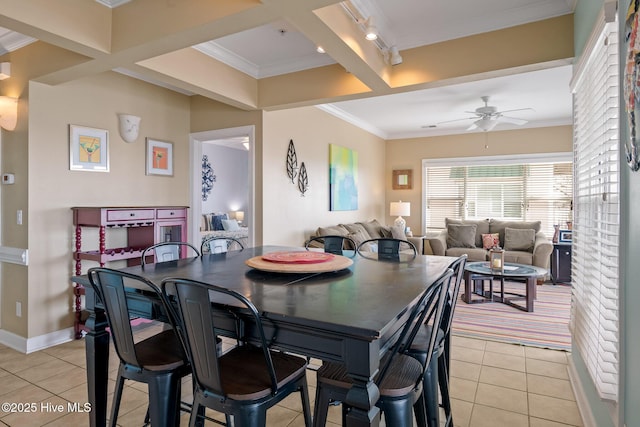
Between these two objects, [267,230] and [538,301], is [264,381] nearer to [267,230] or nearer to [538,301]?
[267,230]

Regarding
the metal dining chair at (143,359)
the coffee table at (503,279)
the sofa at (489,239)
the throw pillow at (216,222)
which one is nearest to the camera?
the metal dining chair at (143,359)

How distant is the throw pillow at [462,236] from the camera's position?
6.41 meters

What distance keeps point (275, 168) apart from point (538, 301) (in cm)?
368

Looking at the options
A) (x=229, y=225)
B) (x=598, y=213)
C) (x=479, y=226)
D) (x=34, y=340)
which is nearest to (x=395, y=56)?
(x=598, y=213)

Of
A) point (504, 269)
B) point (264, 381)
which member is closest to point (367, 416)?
point (264, 381)

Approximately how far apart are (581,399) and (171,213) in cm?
369

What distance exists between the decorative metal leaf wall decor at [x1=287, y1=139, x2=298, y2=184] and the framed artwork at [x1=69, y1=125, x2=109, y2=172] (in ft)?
6.35

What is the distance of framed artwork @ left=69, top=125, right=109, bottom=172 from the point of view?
135 inches

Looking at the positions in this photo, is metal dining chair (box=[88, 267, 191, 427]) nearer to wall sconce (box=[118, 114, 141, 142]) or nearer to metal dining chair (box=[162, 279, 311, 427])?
metal dining chair (box=[162, 279, 311, 427])

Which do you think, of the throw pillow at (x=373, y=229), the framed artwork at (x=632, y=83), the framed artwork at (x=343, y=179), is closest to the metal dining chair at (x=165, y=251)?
the framed artwork at (x=632, y=83)

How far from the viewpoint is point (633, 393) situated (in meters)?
1.33

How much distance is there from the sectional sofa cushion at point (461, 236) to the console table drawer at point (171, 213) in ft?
14.8

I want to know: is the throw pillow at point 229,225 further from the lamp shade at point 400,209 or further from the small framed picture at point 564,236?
the small framed picture at point 564,236

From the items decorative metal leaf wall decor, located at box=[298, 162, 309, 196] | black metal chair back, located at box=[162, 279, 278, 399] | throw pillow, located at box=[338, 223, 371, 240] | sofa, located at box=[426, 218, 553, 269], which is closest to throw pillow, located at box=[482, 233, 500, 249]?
sofa, located at box=[426, 218, 553, 269]
